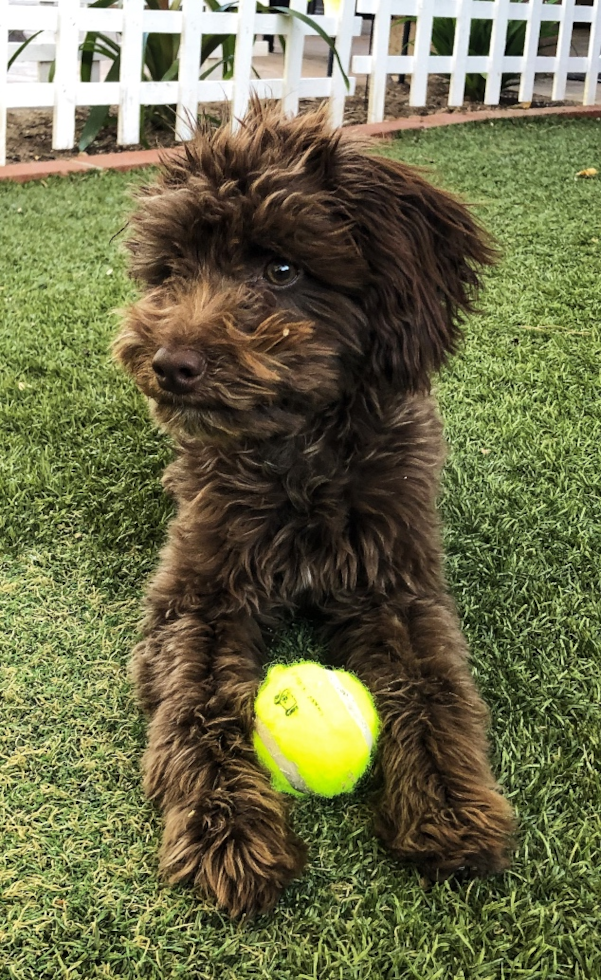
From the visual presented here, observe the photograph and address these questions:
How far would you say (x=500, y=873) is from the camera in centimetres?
148

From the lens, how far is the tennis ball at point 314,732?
1541mm

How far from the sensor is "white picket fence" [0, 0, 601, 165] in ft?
18.6

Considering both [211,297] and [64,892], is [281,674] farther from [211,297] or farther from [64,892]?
[211,297]

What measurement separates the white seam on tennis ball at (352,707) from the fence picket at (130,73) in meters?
5.46

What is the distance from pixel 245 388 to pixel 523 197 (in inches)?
168

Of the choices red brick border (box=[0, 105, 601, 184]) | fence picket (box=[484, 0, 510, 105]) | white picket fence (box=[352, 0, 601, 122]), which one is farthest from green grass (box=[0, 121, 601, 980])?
fence picket (box=[484, 0, 510, 105])

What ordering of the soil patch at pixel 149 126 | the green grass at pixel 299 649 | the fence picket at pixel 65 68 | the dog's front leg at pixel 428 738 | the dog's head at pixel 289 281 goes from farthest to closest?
the soil patch at pixel 149 126, the fence picket at pixel 65 68, the dog's head at pixel 289 281, the dog's front leg at pixel 428 738, the green grass at pixel 299 649

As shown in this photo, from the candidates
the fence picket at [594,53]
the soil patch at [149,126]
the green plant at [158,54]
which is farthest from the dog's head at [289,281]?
the fence picket at [594,53]

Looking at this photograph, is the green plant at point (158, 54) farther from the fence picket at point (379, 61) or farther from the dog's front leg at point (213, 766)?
the dog's front leg at point (213, 766)

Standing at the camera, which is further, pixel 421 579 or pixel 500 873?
pixel 421 579

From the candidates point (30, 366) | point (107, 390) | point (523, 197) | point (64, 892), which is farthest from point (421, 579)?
point (523, 197)

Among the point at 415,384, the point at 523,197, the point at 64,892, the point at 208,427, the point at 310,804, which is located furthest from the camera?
the point at 523,197

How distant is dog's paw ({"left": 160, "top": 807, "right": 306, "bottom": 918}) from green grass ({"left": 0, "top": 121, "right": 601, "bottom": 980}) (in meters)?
0.03

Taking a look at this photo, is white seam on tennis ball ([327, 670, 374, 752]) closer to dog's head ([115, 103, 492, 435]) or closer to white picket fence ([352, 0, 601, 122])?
dog's head ([115, 103, 492, 435])
